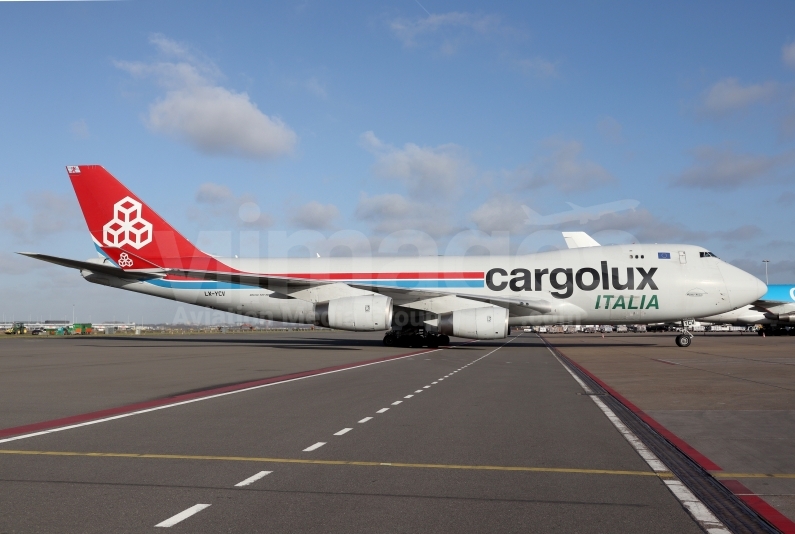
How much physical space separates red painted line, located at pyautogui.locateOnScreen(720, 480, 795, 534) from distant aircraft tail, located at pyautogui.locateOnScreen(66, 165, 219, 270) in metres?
36.2

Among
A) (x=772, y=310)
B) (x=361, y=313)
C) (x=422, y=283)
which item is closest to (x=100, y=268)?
(x=361, y=313)

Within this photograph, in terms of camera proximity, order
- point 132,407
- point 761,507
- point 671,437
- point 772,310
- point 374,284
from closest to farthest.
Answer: point 761,507
point 671,437
point 132,407
point 374,284
point 772,310

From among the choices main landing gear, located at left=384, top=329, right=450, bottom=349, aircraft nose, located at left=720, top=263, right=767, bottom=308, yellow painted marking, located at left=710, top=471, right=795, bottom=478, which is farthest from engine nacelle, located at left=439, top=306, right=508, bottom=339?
yellow painted marking, located at left=710, top=471, right=795, bottom=478

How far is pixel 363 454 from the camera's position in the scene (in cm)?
798

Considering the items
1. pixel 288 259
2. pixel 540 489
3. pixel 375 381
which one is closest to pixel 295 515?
pixel 540 489

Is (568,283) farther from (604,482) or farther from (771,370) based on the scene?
(604,482)

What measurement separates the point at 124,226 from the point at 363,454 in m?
35.4

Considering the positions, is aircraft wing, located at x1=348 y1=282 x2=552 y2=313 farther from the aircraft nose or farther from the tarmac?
the tarmac

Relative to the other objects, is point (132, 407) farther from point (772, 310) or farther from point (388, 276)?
point (772, 310)

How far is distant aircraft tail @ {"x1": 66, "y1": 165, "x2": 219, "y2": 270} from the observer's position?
3878 centimetres

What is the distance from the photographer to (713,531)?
4.94m

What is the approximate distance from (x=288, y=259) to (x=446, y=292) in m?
10.8

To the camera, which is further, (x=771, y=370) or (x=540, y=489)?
(x=771, y=370)

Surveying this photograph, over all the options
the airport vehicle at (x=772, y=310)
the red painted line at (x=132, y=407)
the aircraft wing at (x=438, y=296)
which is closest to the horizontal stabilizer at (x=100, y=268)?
the aircraft wing at (x=438, y=296)
